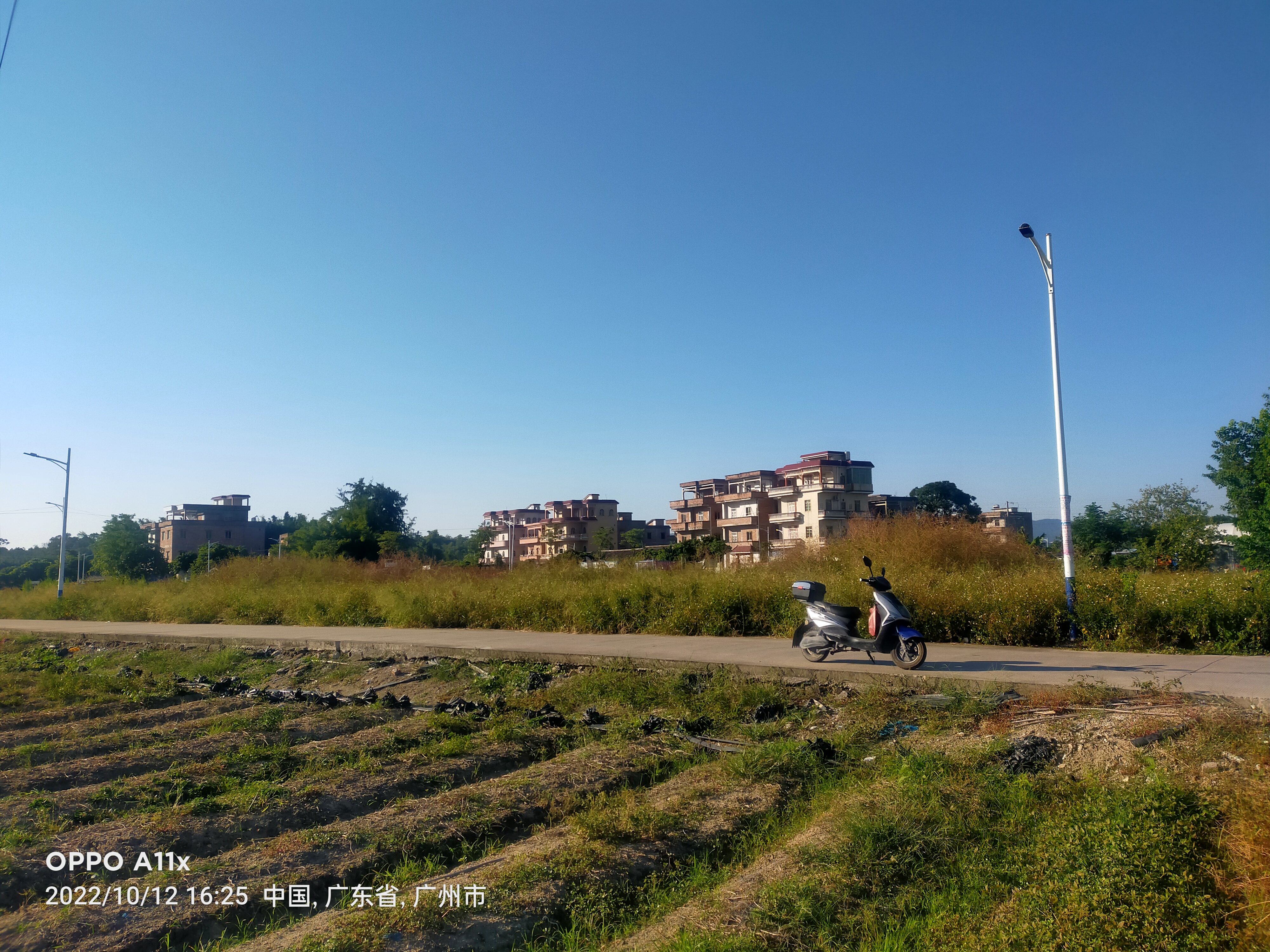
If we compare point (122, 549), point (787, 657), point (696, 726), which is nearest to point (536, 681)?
point (787, 657)

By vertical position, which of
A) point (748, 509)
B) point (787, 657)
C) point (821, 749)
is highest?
point (748, 509)

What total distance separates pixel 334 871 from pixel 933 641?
1034 centimetres

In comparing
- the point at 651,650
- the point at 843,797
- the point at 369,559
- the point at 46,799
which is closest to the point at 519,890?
the point at 843,797

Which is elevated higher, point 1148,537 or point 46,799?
point 1148,537

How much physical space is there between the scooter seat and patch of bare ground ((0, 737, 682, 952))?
385cm

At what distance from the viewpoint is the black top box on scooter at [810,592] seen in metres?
10.8

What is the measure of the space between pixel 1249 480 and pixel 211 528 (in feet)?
333

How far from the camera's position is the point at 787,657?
36.1 feet

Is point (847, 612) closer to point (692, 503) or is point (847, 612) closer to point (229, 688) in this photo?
point (229, 688)

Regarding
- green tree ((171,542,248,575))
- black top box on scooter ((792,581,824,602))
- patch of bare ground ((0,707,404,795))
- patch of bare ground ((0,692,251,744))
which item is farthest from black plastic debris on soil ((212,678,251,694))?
green tree ((171,542,248,575))

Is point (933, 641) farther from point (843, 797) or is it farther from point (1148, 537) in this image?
point (1148, 537)

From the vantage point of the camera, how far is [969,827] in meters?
4.88

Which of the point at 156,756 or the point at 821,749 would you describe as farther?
the point at 156,756

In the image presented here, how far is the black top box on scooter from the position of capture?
10.8 metres
